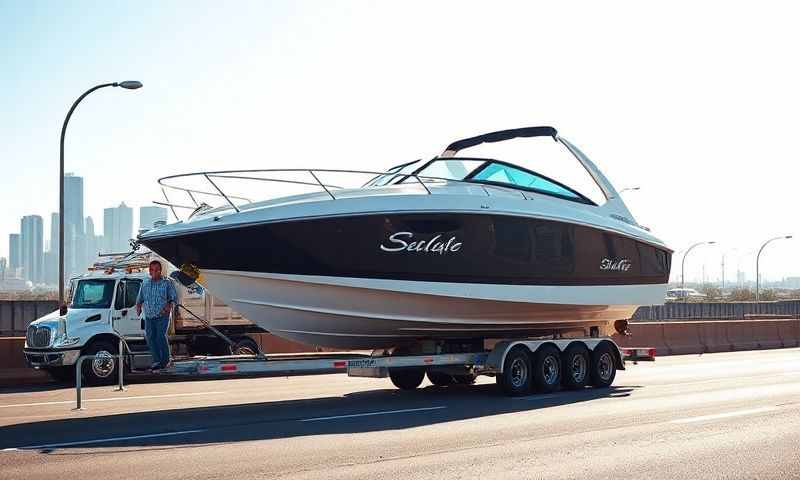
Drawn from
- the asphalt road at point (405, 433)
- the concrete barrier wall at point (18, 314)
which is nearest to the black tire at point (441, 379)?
the asphalt road at point (405, 433)

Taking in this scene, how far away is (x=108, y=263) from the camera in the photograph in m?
20.0

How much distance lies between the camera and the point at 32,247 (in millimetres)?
159250

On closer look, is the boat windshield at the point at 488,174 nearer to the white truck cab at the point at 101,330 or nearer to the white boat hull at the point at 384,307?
the white boat hull at the point at 384,307

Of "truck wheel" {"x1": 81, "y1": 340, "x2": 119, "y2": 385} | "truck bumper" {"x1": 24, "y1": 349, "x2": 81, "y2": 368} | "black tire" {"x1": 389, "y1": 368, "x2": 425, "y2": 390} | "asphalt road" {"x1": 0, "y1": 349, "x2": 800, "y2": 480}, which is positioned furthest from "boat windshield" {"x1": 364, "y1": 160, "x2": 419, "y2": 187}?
"truck bumper" {"x1": 24, "y1": 349, "x2": 81, "y2": 368}

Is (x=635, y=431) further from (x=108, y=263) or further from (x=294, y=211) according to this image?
(x=108, y=263)

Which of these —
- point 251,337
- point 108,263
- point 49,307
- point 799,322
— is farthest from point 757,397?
point 49,307

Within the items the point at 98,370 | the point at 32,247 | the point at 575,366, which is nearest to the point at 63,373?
the point at 98,370

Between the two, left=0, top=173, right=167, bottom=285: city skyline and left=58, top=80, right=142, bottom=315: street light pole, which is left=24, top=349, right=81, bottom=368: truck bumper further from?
left=0, top=173, right=167, bottom=285: city skyline

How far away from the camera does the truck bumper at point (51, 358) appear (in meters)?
18.1

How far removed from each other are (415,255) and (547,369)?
11.4 feet

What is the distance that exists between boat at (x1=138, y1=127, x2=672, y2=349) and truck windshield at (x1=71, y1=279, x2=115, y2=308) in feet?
21.3

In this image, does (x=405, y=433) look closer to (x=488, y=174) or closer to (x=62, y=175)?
(x=488, y=174)

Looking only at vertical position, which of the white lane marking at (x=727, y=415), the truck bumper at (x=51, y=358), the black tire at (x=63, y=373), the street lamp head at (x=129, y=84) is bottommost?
the white lane marking at (x=727, y=415)

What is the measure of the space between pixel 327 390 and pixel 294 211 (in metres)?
4.59
